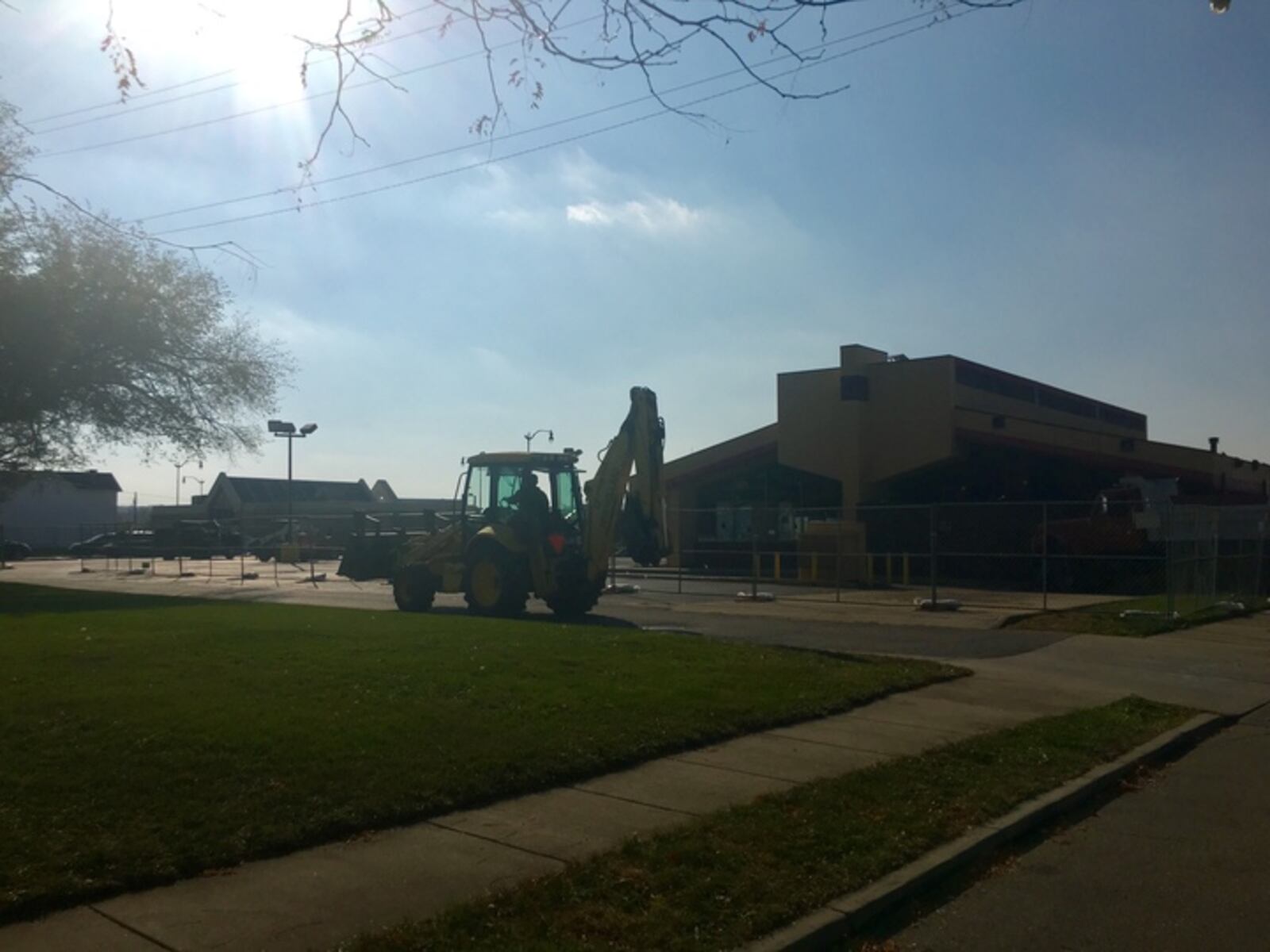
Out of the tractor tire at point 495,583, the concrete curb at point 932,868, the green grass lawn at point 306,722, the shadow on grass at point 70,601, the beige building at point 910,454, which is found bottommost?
the concrete curb at point 932,868

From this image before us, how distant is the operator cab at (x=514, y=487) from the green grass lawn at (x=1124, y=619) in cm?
791

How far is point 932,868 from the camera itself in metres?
6.05

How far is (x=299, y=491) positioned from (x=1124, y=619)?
78535 millimetres

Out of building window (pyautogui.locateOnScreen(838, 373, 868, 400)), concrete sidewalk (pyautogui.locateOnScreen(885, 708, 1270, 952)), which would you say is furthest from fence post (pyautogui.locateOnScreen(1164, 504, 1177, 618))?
building window (pyautogui.locateOnScreen(838, 373, 868, 400))

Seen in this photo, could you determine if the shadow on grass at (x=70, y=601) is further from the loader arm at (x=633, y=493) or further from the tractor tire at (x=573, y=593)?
the loader arm at (x=633, y=493)

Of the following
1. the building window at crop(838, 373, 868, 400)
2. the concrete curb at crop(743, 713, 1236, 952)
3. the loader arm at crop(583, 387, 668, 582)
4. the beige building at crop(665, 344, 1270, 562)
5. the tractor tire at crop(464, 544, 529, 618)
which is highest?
the building window at crop(838, 373, 868, 400)

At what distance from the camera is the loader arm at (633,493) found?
20531 mm

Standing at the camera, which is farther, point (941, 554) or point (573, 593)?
point (941, 554)

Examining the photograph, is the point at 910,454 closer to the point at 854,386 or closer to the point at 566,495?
the point at 854,386

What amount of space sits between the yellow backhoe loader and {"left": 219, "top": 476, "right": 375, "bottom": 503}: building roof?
59414mm

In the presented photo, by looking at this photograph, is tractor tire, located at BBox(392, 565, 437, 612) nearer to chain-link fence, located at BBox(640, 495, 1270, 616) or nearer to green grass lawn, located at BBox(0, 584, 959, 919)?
chain-link fence, located at BBox(640, 495, 1270, 616)

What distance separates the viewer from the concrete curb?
16.7 feet

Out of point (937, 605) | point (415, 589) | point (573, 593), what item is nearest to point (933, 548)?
point (937, 605)

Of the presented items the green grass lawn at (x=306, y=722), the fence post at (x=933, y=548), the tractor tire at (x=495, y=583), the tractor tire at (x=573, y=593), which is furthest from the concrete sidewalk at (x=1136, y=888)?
the fence post at (x=933, y=548)
